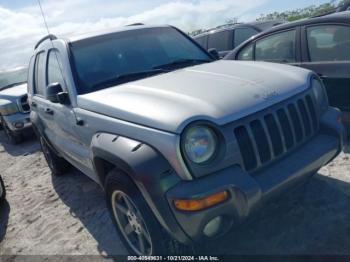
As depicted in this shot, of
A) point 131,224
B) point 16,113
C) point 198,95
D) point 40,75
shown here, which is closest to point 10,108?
point 16,113

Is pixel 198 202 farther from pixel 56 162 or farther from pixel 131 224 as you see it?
pixel 56 162

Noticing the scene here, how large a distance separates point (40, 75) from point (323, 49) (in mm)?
3615

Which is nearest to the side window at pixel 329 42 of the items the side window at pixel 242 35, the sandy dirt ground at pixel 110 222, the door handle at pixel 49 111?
the sandy dirt ground at pixel 110 222

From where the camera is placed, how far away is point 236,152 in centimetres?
243

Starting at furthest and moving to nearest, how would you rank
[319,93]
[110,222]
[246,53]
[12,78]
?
1. [12,78]
2. [246,53]
3. [110,222]
4. [319,93]

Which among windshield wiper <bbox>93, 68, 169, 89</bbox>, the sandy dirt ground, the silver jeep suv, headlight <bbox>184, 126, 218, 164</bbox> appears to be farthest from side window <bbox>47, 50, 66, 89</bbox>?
headlight <bbox>184, 126, 218, 164</bbox>

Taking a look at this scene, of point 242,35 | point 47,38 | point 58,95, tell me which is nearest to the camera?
point 58,95

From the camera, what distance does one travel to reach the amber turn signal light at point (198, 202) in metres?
2.25

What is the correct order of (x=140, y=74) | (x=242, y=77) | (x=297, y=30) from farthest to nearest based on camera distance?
(x=297, y=30), (x=140, y=74), (x=242, y=77)

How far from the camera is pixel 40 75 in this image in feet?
16.1

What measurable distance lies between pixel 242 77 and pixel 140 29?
166 cm

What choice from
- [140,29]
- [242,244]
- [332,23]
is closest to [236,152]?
[242,244]

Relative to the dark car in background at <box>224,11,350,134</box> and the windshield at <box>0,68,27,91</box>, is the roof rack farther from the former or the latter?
the windshield at <box>0,68,27,91</box>

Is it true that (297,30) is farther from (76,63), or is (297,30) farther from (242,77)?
(76,63)
